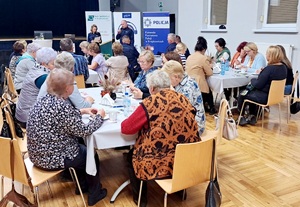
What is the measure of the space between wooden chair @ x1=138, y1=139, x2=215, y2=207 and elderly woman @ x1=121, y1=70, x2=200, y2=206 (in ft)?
0.47

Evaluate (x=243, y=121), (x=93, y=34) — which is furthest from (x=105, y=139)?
(x=93, y=34)

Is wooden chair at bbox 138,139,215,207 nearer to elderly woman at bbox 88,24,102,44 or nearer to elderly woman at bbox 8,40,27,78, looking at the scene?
elderly woman at bbox 8,40,27,78

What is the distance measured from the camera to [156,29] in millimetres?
9453

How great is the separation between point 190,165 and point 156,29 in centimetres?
805

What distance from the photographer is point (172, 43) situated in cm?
699

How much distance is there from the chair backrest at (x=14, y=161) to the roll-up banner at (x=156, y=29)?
307 inches

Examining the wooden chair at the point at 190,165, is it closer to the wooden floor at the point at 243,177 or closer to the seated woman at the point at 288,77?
the wooden floor at the point at 243,177

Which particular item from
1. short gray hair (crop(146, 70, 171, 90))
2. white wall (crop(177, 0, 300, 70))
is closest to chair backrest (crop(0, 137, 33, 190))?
short gray hair (crop(146, 70, 171, 90))

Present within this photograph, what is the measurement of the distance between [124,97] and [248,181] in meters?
1.49

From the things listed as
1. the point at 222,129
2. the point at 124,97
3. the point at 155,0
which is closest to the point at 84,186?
the point at 124,97

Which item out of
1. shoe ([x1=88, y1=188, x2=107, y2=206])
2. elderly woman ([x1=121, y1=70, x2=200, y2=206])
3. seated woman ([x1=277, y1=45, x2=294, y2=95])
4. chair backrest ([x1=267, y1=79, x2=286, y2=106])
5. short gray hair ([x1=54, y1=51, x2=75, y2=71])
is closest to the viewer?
elderly woman ([x1=121, y1=70, x2=200, y2=206])

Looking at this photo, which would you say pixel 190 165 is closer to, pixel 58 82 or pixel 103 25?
pixel 58 82

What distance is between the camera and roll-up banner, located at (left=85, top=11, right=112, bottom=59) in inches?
380

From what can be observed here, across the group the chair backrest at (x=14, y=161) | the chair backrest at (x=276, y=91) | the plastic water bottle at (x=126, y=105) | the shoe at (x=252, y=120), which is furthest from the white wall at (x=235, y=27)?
the chair backrest at (x=14, y=161)
